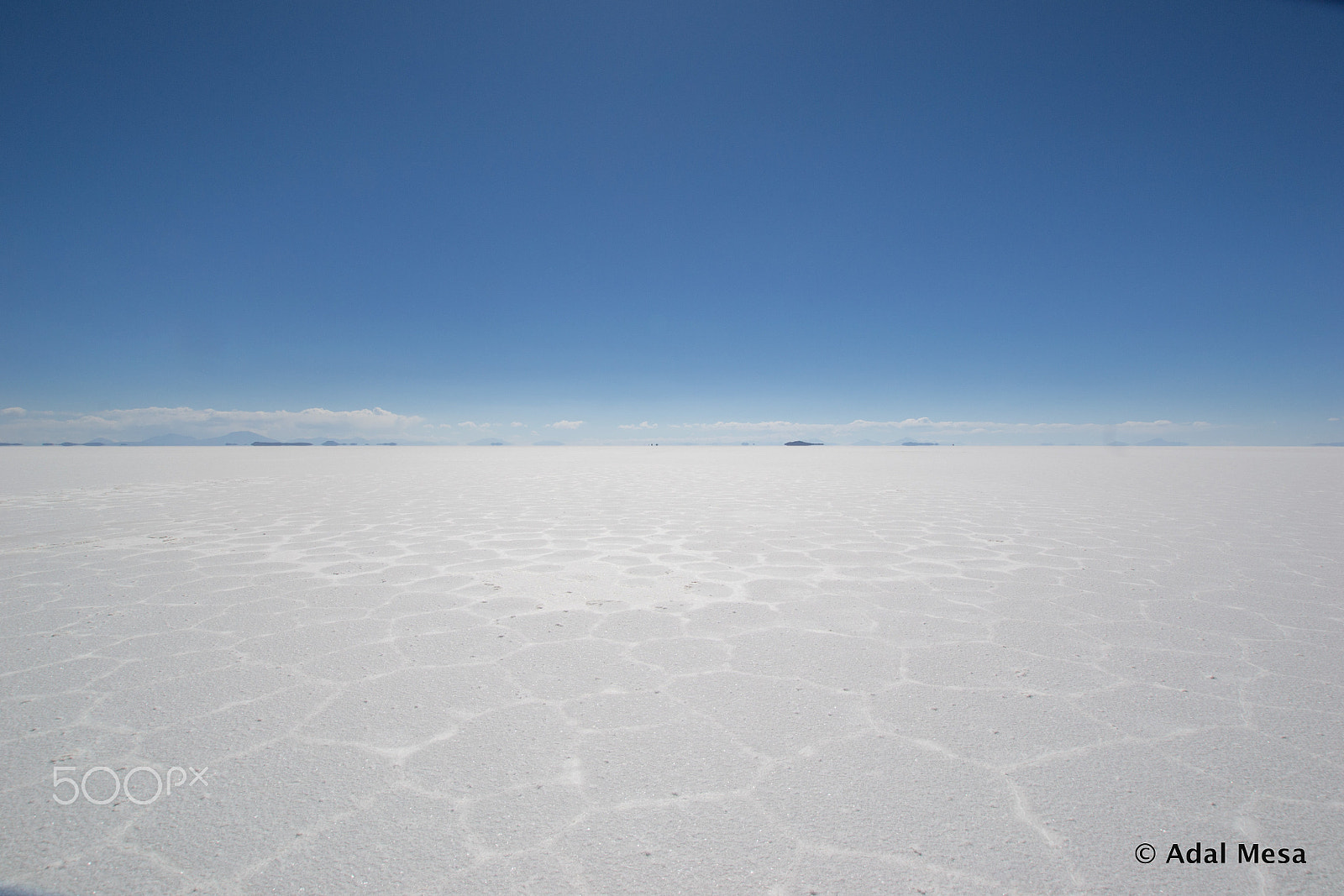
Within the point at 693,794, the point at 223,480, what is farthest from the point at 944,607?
the point at 223,480

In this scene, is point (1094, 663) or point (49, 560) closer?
point (1094, 663)

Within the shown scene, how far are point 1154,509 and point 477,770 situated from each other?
10.6m

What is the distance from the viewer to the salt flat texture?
1.59 m

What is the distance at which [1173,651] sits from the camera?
10.1ft

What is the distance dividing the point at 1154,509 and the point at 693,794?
10.1 metres

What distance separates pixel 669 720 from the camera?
2.36m

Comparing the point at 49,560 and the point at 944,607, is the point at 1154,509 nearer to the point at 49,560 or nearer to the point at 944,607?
the point at 944,607

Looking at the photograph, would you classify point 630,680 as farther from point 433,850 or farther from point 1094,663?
point 1094,663

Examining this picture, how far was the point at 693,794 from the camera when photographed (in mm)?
1860

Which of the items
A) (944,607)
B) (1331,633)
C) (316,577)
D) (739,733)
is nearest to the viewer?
(739,733)

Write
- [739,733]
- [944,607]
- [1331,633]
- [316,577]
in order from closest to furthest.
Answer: [739,733], [1331,633], [944,607], [316,577]

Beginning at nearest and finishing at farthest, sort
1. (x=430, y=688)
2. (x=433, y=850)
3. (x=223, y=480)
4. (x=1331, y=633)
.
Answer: (x=433, y=850) < (x=430, y=688) < (x=1331, y=633) < (x=223, y=480)

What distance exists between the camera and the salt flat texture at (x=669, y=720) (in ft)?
5.21

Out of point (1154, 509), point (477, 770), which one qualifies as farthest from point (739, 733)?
point (1154, 509)
